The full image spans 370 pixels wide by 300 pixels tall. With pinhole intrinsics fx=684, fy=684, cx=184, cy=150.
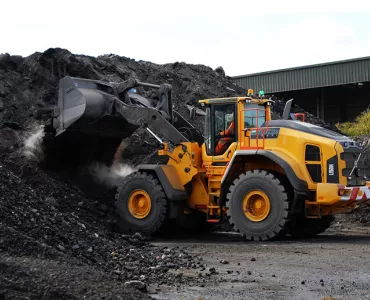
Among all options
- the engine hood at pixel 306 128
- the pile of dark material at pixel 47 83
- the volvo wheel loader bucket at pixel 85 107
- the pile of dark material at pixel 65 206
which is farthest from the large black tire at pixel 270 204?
the volvo wheel loader bucket at pixel 85 107

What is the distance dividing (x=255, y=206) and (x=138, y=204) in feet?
8.70

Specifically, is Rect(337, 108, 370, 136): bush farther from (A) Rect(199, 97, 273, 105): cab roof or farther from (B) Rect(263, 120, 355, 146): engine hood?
(B) Rect(263, 120, 355, 146): engine hood

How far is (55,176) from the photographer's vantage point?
49.2 ft

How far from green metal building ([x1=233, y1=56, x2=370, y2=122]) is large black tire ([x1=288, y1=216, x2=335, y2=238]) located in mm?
19199

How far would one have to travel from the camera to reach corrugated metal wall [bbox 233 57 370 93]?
3161 centimetres

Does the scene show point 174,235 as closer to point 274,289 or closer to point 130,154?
point 130,154

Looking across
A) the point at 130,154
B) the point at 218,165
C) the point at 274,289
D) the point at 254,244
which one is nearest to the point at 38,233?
the point at 274,289

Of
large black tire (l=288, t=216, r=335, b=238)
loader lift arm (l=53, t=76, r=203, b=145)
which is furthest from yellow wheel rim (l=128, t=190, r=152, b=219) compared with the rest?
large black tire (l=288, t=216, r=335, b=238)

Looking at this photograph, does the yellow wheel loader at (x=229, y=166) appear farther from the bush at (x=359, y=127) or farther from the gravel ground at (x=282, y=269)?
the bush at (x=359, y=127)

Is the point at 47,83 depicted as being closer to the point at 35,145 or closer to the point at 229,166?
the point at 35,145

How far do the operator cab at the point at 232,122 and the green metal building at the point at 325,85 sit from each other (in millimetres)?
19342

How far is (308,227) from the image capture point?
13492 millimetres

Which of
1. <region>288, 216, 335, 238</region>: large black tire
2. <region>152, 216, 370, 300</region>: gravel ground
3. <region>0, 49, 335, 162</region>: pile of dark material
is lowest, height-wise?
<region>152, 216, 370, 300</region>: gravel ground

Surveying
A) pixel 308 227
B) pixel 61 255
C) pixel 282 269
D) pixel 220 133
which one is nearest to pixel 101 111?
pixel 220 133
